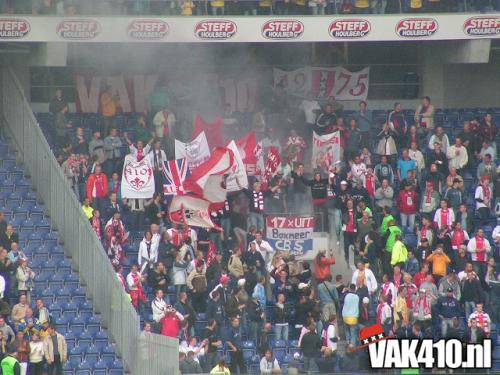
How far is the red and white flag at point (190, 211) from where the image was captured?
4059 cm

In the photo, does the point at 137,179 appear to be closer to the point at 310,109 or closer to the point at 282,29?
the point at 282,29

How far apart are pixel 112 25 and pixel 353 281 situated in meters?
7.63

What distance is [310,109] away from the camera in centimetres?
4453

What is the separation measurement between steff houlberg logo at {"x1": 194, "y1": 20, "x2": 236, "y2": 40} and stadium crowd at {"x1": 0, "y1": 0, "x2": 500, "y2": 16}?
41cm

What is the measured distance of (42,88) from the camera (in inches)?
1794

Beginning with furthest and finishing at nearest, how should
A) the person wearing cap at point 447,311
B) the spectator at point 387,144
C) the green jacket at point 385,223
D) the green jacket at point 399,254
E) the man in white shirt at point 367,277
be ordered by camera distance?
the spectator at point 387,144
the green jacket at point 385,223
the green jacket at point 399,254
the man in white shirt at point 367,277
the person wearing cap at point 447,311

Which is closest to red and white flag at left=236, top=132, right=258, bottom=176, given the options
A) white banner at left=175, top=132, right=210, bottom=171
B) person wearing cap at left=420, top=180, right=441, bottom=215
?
white banner at left=175, top=132, right=210, bottom=171

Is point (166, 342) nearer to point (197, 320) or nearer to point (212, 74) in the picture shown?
point (197, 320)

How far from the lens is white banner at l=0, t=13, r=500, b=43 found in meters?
42.6

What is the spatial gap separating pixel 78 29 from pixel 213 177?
4.33m

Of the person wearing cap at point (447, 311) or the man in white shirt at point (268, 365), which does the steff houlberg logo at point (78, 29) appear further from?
the person wearing cap at point (447, 311)

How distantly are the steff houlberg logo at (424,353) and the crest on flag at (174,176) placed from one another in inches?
201

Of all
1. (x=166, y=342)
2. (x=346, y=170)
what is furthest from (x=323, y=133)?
(x=166, y=342)

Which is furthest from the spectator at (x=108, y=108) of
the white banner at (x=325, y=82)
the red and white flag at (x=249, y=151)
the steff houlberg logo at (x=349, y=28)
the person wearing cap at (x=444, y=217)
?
the person wearing cap at (x=444, y=217)
